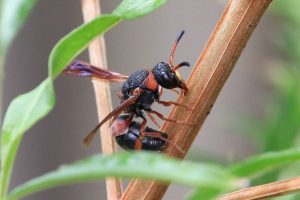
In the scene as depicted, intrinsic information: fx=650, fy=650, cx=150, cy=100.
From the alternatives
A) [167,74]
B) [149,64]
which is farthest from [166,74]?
[149,64]

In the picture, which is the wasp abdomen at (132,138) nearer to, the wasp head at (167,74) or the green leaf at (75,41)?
the wasp head at (167,74)

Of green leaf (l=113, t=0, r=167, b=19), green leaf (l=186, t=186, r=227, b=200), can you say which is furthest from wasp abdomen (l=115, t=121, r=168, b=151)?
green leaf (l=186, t=186, r=227, b=200)

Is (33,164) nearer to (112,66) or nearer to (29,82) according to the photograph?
(29,82)

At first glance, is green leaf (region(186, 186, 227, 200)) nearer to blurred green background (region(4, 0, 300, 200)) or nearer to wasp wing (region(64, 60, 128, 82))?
wasp wing (region(64, 60, 128, 82))

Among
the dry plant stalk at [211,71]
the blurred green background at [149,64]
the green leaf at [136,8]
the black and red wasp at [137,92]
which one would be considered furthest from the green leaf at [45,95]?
the blurred green background at [149,64]

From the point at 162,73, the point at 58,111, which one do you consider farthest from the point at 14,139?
the point at 58,111
